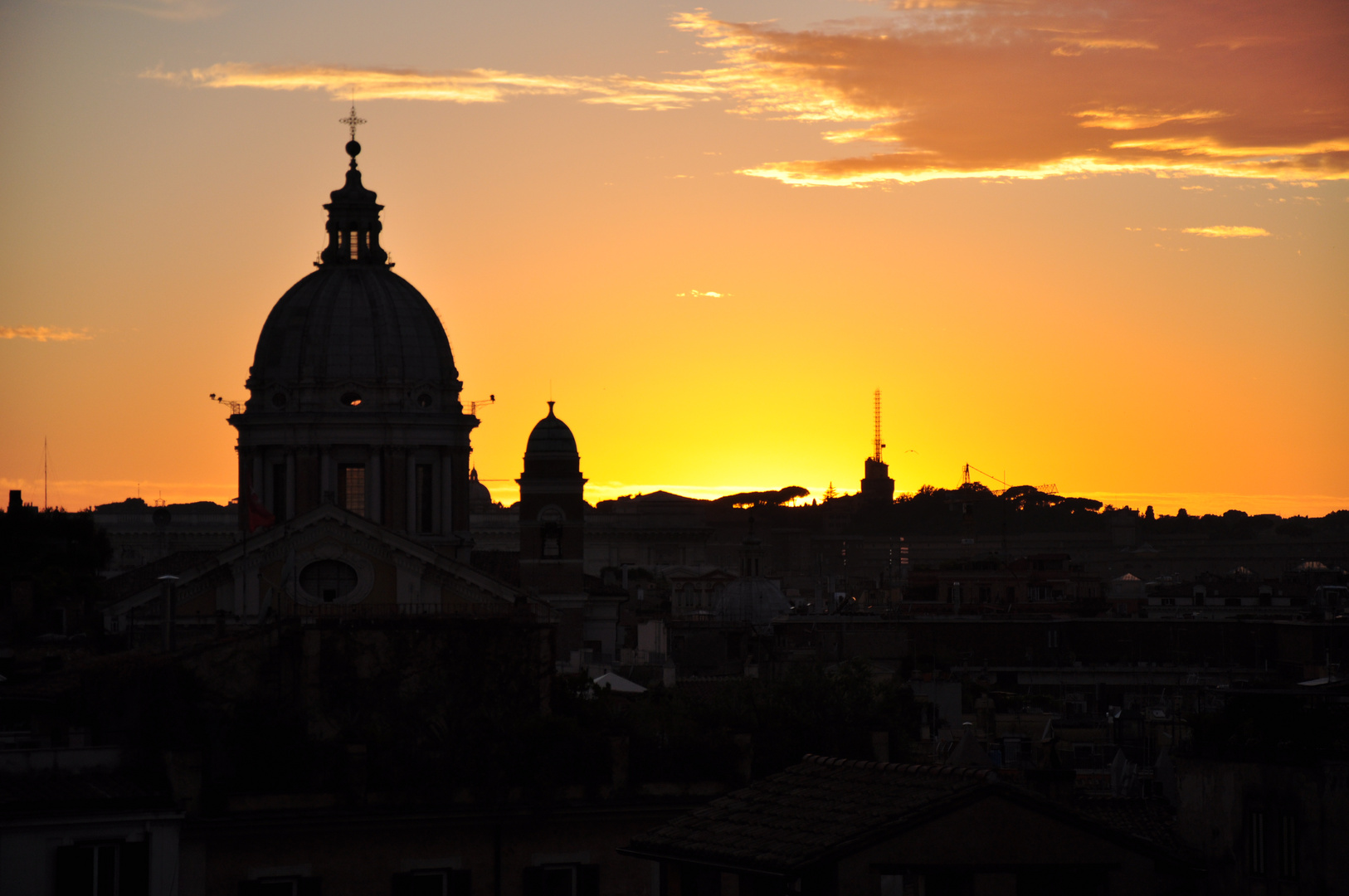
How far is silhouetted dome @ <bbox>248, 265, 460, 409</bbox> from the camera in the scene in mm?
83875

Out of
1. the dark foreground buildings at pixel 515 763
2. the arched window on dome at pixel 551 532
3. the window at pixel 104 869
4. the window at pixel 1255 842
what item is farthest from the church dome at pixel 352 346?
the window at pixel 1255 842

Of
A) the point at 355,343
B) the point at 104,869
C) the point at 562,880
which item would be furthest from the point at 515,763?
the point at 355,343

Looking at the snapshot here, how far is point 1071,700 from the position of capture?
74188 millimetres

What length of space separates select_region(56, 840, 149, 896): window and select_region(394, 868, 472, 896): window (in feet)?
10.2

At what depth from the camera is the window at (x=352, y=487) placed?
8219cm

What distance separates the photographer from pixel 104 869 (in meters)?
28.5

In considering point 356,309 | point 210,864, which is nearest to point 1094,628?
point 356,309

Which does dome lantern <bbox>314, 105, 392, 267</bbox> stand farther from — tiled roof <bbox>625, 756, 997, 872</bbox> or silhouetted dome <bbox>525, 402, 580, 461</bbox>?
tiled roof <bbox>625, 756, 997, 872</bbox>

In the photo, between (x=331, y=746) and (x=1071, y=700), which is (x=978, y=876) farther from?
(x=1071, y=700)

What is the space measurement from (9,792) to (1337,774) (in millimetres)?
14935

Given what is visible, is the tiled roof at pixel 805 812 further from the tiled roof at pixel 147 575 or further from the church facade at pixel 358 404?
the church facade at pixel 358 404

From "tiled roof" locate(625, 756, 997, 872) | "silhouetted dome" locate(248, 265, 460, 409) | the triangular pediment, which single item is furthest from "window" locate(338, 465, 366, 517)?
"tiled roof" locate(625, 756, 997, 872)

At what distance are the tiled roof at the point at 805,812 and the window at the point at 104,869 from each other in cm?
833

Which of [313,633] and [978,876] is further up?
[313,633]
